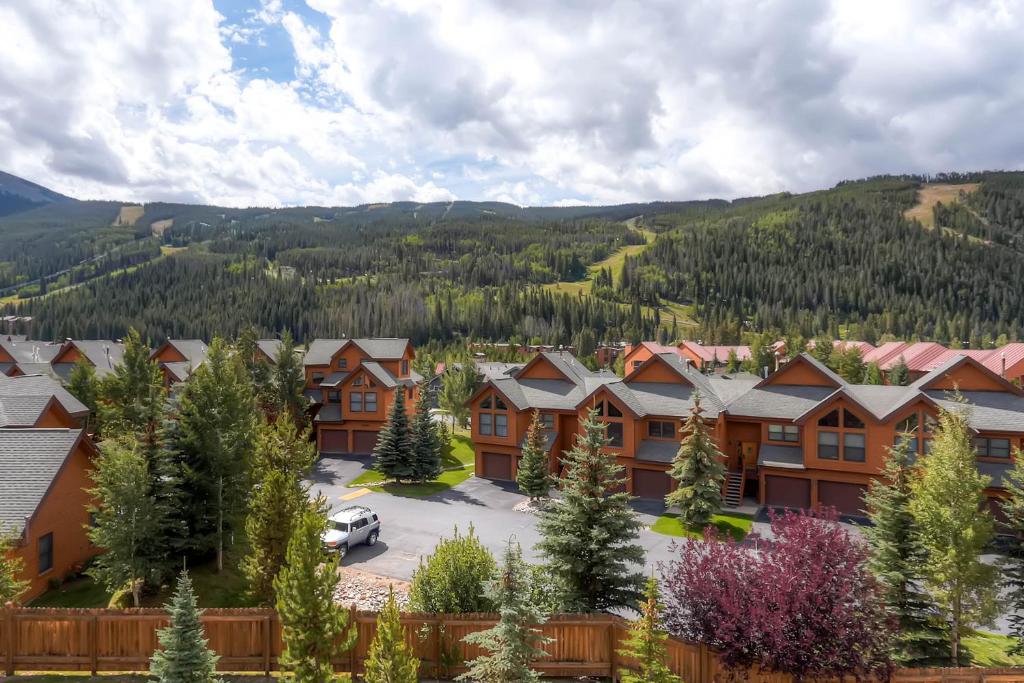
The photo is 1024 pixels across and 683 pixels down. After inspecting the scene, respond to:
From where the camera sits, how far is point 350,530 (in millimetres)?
28156

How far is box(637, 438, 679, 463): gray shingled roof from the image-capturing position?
1501 inches

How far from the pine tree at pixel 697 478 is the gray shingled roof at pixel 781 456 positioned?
5.53m

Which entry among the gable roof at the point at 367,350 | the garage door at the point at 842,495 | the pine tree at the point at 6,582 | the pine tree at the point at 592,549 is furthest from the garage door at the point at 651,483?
the pine tree at the point at 6,582

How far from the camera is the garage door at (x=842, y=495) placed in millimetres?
35375

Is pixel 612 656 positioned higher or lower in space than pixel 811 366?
lower

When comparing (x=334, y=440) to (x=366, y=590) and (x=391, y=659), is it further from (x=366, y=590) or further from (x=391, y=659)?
(x=391, y=659)

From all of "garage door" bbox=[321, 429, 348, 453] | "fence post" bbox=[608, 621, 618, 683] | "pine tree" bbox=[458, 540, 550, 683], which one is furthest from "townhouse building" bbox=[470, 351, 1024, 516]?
"pine tree" bbox=[458, 540, 550, 683]

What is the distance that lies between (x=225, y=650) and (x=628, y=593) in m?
11.7

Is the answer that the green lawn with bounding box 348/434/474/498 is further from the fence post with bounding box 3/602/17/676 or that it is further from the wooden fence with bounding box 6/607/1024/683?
the fence post with bounding box 3/602/17/676

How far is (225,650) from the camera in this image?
15539mm

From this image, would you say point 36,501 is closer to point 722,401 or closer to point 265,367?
point 265,367

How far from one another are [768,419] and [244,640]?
3343 cm

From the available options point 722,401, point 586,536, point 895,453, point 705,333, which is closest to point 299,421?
point 722,401

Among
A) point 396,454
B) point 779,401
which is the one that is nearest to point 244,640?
point 396,454
